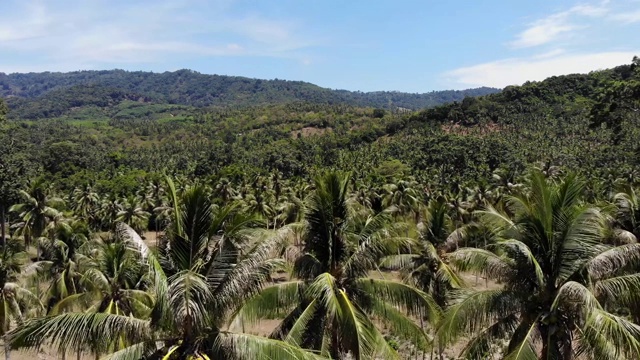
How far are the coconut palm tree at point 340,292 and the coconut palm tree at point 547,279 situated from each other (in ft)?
4.76

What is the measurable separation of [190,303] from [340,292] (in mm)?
4531

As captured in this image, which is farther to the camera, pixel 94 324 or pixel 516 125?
pixel 516 125

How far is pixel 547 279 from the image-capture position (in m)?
11.5

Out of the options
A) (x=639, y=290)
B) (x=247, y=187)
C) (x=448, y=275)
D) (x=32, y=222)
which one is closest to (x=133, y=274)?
(x=448, y=275)

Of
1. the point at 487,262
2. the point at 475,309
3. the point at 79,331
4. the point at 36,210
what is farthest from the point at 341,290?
the point at 36,210

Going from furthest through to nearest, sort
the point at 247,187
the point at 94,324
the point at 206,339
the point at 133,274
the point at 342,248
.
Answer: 1. the point at 247,187
2. the point at 133,274
3. the point at 342,248
4. the point at 206,339
5. the point at 94,324

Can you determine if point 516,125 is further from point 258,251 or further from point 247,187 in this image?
point 258,251

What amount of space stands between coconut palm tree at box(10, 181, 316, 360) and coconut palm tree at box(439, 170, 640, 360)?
4823mm

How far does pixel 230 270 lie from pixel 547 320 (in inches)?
279

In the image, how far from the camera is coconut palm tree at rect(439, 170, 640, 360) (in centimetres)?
1072

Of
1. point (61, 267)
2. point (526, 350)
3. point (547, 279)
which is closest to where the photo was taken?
point (526, 350)

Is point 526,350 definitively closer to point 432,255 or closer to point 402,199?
point 432,255

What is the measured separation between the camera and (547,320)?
10812 mm

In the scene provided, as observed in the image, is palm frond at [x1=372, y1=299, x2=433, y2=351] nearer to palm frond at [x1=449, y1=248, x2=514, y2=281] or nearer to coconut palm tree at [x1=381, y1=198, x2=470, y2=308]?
palm frond at [x1=449, y1=248, x2=514, y2=281]
